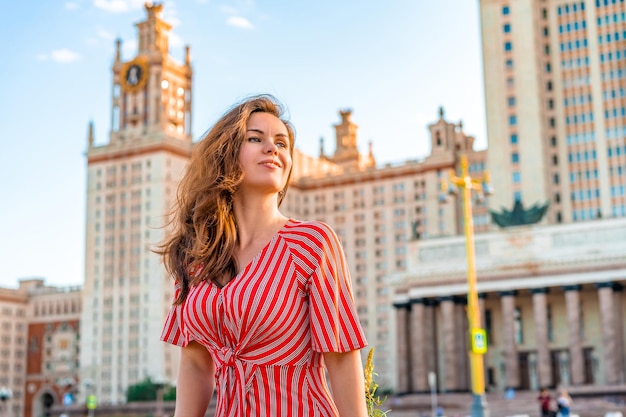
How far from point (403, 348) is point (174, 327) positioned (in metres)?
75.0

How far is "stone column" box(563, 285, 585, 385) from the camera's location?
68.1m

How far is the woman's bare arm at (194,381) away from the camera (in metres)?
4.05

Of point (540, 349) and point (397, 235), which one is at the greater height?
point (397, 235)

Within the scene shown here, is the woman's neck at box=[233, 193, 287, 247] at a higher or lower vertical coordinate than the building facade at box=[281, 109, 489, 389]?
lower

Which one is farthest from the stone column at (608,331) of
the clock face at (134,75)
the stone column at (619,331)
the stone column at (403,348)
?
the clock face at (134,75)

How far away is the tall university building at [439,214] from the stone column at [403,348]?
12cm

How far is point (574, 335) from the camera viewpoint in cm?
6894

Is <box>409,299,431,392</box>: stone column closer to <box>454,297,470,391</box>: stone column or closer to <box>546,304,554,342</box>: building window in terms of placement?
<box>454,297,470,391</box>: stone column

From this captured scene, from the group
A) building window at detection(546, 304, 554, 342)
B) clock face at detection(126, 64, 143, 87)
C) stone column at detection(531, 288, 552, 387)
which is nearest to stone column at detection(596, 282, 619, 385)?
stone column at detection(531, 288, 552, 387)

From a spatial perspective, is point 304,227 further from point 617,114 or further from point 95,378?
point 95,378

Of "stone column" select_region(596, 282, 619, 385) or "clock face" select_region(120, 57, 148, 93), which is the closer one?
"stone column" select_region(596, 282, 619, 385)

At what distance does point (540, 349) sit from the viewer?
231ft

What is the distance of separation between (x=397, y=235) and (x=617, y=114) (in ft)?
121

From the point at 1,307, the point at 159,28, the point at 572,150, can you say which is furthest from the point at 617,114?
the point at 1,307
